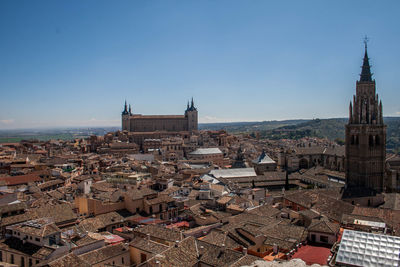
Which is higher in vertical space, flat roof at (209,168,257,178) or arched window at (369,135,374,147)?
arched window at (369,135,374,147)

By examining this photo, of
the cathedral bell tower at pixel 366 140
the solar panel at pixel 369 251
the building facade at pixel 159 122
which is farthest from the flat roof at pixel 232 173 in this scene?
the building facade at pixel 159 122

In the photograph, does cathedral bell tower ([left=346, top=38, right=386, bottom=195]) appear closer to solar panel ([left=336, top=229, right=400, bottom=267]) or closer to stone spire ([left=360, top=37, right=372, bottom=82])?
stone spire ([left=360, top=37, right=372, bottom=82])

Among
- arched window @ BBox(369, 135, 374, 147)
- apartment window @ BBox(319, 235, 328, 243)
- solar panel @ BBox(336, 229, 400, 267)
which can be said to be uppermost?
arched window @ BBox(369, 135, 374, 147)

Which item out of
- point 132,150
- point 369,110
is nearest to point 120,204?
point 369,110

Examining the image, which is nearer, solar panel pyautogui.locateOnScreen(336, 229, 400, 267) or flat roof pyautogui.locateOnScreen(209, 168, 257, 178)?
solar panel pyautogui.locateOnScreen(336, 229, 400, 267)

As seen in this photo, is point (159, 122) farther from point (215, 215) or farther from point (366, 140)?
point (215, 215)

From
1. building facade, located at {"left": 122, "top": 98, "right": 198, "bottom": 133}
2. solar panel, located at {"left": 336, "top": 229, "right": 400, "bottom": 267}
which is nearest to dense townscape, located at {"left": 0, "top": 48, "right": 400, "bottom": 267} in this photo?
solar panel, located at {"left": 336, "top": 229, "right": 400, "bottom": 267}

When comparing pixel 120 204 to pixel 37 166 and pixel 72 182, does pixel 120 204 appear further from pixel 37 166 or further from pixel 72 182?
pixel 37 166

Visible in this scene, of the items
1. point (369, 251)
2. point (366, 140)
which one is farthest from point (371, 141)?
point (369, 251)
